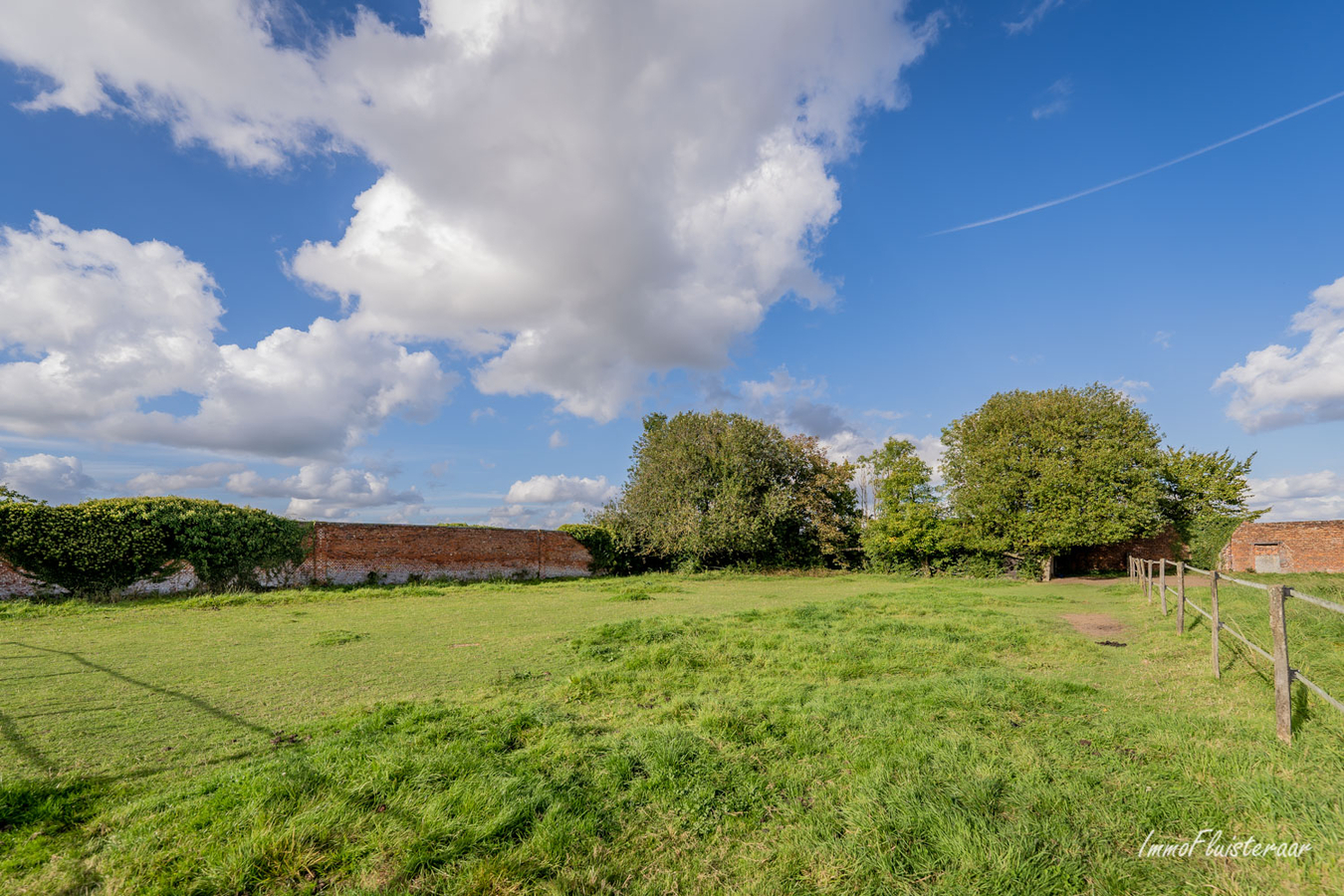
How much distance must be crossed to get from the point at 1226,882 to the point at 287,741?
19.5 feet

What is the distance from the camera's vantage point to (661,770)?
4023mm

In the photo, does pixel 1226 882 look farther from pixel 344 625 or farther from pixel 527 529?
pixel 527 529

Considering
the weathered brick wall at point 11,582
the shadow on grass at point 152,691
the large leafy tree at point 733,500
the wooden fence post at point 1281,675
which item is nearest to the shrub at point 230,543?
the weathered brick wall at point 11,582

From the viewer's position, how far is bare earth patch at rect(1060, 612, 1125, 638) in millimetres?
10294

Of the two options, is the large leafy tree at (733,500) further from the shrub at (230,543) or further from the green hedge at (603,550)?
the shrub at (230,543)

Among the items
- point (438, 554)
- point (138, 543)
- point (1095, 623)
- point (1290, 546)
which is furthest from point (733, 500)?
point (1290, 546)

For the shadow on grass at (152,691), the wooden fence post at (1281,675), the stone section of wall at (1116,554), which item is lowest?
the stone section of wall at (1116,554)

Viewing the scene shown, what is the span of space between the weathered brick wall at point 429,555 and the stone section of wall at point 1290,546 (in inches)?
1221

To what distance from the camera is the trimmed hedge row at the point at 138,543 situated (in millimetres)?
14352

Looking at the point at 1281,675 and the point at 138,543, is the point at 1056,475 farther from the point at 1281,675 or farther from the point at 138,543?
the point at 138,543

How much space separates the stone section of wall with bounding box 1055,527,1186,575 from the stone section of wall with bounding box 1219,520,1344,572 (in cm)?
203

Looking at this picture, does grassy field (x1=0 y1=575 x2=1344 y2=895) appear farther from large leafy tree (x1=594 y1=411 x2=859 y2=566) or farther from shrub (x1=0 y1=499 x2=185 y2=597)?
large leafy tree (x1=594 y1=411 x2=859 y2=566)

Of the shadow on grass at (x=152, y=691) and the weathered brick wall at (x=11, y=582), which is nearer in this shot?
the shadow on grass at (x=152, y=691)

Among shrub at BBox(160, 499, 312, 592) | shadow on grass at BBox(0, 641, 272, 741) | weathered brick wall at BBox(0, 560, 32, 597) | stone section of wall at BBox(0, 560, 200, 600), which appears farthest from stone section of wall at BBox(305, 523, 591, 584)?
shadow on grass at BBox(0, 641, 272, 741)
